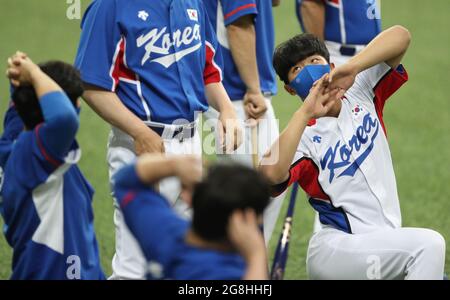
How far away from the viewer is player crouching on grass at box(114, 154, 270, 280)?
2.62 metres

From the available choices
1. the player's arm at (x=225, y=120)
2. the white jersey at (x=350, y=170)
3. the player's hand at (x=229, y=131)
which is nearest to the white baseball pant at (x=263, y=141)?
the player's arm at (x=225, y=120)

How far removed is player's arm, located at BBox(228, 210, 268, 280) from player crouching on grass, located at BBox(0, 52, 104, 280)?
84 cm

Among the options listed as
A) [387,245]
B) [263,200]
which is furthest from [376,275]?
[263,200]

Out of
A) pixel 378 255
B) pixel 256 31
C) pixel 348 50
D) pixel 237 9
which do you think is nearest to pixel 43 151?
pixel 378 255

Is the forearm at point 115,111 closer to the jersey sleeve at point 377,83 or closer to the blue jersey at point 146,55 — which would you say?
the blue jersey at point 146,55

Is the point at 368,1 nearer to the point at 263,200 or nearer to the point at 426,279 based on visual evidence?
the point at 426,279

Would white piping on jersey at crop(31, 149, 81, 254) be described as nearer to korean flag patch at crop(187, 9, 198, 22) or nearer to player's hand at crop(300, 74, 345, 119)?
player's hand at crop(300, 74, 345, 119)

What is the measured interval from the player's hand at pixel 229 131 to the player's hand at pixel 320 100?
467 mm

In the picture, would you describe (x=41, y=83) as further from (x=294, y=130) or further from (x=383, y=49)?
(x=383, y=49)

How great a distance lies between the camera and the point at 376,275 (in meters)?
3.93

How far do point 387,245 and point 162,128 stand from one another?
1.09 m

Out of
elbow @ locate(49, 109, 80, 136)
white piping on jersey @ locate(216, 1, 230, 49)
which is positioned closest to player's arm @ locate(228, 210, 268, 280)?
elbow @ locate(49, 109, 80, 136)

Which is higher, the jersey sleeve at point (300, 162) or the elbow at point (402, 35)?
the elbow at point (402, 35)

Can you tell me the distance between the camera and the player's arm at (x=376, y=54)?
389 centimetres
